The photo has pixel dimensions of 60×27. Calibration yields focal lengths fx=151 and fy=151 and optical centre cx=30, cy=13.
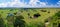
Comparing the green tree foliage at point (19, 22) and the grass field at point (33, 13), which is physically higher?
the grass field at point (33, 13)

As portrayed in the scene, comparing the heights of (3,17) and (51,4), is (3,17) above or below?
below

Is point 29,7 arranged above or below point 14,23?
above

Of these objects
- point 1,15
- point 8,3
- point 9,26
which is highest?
point 8,3

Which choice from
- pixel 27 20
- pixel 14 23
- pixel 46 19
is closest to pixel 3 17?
pixel 14 23

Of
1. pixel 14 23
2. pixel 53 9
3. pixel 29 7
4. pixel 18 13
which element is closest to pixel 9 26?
pixel 14 23

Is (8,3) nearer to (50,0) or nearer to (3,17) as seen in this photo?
(3,17)

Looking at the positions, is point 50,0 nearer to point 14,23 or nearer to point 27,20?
point 27,20

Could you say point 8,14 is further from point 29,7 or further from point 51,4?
point 51,4

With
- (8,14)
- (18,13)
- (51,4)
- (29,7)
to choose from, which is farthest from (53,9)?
(8,14)

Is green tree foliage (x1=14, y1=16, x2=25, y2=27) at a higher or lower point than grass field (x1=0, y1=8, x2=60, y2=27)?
lower
